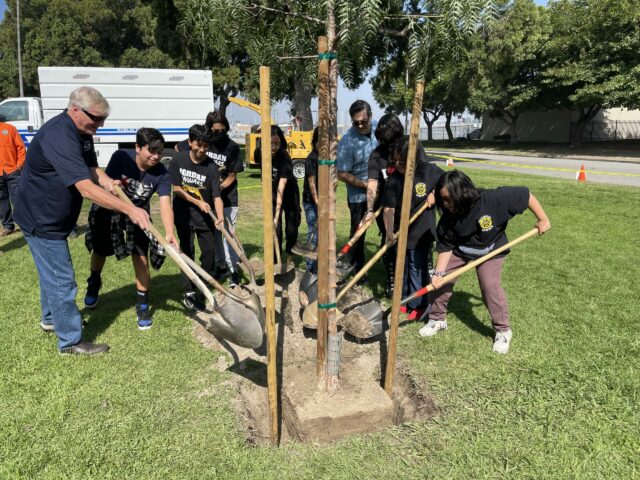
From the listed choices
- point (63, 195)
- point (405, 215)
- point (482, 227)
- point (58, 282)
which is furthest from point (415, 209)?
point (58, 282)

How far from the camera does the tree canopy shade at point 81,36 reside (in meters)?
29.4

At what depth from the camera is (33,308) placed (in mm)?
4234

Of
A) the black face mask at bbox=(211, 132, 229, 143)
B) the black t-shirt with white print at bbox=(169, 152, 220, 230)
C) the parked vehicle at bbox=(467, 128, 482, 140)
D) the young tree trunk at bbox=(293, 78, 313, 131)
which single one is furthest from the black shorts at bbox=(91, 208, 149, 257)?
the parked vehicle at bbox=(467, 128, 482, 140)

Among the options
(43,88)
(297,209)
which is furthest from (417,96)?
(43,88)

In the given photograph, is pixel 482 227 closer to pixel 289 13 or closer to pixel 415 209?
pixel 415 209

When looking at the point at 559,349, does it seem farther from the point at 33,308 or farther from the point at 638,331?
the point at 33,308

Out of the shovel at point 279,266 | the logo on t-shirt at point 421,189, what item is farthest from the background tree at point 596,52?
the shovel at point 279,266

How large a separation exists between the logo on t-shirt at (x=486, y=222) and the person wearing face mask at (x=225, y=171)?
2377 millimetres

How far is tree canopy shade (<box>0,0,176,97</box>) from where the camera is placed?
2938 centimetres

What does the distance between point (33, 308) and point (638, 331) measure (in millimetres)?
5432

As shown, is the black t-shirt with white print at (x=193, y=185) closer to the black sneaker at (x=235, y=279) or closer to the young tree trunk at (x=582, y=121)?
the black sneaker at (x=235, y=279)

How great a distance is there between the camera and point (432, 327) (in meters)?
3.78

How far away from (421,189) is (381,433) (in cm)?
201

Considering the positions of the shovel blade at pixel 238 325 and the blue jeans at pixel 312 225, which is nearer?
the shovel blade at pixel 238 325
